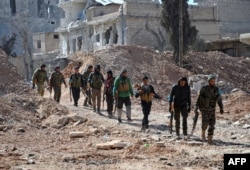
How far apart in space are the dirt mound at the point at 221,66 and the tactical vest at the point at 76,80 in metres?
12.8

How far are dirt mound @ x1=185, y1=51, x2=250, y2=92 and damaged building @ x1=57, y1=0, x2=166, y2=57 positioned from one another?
17.3 ft

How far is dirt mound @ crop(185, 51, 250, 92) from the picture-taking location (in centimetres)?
2894

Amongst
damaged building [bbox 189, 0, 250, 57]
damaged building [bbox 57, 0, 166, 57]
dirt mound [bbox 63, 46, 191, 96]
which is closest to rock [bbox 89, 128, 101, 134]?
dirt mound [bbox 63, 46, 191, 96]

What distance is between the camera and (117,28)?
35750mm

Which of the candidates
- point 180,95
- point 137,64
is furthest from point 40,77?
point 137,64

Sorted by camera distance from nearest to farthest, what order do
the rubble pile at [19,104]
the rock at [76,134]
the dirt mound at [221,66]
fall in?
the rock at [76,134]
the rubble pile at [19,104]
the dirt mound at [221,66]

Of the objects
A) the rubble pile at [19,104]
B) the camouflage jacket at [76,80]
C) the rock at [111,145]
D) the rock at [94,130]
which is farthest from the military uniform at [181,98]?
the camouflage jacket at [76,80]

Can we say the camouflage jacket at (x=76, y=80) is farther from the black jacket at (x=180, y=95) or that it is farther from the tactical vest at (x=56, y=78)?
the black jacket at (x=180, y=95)

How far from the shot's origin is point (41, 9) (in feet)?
194

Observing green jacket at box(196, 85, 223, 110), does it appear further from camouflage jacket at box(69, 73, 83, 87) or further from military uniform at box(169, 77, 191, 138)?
camouflage jacket at box(69, 73, 83, 87)

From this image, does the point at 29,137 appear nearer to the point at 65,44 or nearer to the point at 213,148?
the point at 213,148

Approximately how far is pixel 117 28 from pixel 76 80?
62.5 feet

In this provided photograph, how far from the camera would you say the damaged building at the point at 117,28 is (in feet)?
114

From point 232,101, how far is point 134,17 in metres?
15.6
